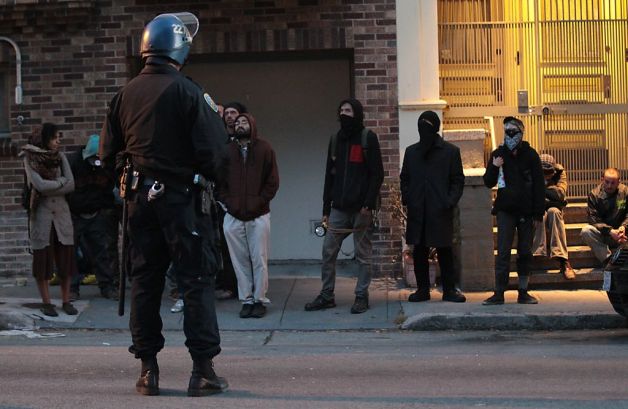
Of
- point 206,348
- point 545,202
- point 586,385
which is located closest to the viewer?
point 206,348

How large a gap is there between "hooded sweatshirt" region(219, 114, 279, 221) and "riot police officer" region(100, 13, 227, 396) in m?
3.93

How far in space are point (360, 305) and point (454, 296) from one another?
957mm

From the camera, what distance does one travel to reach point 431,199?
1022 cm

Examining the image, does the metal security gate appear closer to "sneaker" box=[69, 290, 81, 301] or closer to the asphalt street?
the asphalt street

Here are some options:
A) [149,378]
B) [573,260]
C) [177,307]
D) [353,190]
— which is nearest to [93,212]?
[177,307]

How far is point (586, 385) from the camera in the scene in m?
6.61

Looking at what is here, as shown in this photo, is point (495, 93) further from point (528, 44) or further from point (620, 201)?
point (620, 201)

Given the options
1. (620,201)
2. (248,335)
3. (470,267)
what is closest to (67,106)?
(248,335)

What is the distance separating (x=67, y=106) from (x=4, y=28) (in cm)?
118

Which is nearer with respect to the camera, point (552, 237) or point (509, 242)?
point (509, 242)

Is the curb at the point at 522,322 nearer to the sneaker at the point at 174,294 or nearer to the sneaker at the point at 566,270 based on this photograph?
the sneaker at the point at 566,270

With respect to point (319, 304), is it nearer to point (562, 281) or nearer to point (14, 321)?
point (562, 281)

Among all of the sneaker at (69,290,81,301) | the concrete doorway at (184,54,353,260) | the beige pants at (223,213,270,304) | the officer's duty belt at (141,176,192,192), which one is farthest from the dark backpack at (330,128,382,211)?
the officer's duty belt at (141,176,192,192)

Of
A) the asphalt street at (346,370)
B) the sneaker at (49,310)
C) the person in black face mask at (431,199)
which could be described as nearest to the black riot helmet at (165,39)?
the asphalt street at (346,370)
